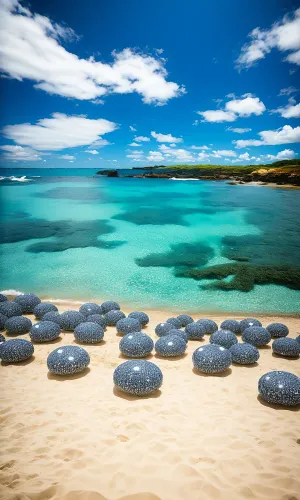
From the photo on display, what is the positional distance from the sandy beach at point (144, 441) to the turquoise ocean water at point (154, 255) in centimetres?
806

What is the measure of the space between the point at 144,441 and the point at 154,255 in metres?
18.9

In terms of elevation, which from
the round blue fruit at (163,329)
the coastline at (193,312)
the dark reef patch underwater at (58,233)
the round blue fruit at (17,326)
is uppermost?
the dark reef patch underwater at (58,233)

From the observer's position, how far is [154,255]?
2373 cm

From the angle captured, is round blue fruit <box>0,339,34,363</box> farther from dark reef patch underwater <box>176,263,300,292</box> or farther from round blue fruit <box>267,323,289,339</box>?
dark reef patch underwater <box>176,263,300,292</box>

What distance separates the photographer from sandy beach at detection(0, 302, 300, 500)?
4.02 meters

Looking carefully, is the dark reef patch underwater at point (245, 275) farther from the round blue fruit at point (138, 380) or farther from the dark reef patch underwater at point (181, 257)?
the round blue fruit at point (138, 380)

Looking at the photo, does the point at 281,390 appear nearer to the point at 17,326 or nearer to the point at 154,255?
the point at 17,326

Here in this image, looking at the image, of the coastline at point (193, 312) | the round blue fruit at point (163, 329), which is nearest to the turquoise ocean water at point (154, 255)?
the coastline at point (193, 312)

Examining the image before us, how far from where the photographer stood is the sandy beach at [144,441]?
402cm

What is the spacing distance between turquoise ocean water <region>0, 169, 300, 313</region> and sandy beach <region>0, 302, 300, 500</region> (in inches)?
317

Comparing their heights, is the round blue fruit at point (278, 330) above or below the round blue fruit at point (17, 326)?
below

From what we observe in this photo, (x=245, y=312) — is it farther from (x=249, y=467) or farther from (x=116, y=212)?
(x=116, y=212)

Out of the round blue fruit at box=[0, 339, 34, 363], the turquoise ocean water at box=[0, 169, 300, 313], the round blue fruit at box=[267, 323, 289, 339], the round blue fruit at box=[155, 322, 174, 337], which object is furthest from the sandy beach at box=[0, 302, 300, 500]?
the turquoise ocean water at box=[0, 169, 300, 313]

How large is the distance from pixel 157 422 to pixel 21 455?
8.34ft
